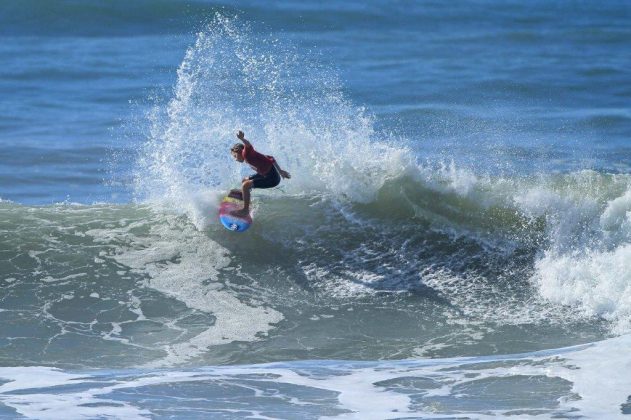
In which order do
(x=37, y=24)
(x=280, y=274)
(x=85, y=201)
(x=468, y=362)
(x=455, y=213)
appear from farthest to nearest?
(x=37, y=24), (x=85, y=201), (x=455, y=213), (x=280, y=274), (x=468, y=362)

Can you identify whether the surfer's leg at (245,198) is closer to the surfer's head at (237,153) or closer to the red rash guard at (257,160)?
the red rash guard at (257,160)

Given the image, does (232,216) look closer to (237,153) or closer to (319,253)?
(319,253)

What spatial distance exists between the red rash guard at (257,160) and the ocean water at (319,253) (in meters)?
1.52

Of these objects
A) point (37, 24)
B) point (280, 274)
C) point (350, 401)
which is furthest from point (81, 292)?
point (37, 24)

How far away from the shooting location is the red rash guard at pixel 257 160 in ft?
40.0

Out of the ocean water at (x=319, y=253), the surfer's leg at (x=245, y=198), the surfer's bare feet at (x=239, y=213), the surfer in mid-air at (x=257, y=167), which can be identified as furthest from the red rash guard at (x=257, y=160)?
the ocean water at (x=319, y=253)

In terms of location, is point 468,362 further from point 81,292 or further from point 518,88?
point 518,88

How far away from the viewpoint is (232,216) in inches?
524

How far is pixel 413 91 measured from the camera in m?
24.1

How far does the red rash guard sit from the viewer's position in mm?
12195

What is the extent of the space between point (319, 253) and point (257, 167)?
70.0 inches

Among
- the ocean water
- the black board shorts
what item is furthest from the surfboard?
the black board shorts

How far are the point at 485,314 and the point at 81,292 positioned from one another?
467cm

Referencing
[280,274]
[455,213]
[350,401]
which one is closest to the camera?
[350,401]
